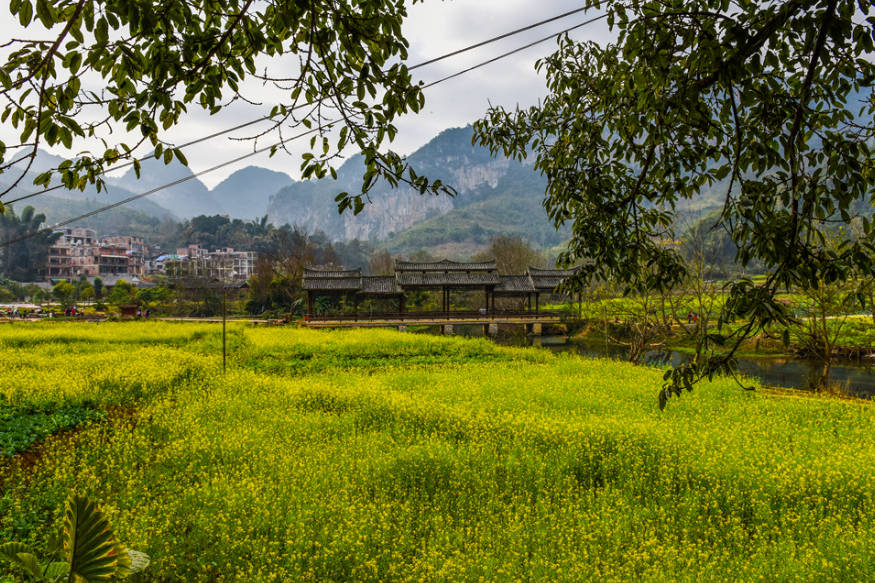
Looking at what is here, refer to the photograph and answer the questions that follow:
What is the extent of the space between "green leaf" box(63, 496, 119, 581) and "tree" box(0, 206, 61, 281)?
7845 centimetres

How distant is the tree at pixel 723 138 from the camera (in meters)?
2.02

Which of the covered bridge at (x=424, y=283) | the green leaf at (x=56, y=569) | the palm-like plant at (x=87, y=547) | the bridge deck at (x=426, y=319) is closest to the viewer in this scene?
the palm-like plant at (x=87, y=547)

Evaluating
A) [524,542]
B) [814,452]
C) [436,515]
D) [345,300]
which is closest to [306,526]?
[436,515]

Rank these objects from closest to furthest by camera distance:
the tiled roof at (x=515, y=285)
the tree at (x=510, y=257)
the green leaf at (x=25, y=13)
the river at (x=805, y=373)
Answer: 1. the green leaf at (x=25, y=13)
2. the river at (x=805, y=373)
3. the tiled roof at (x=515, y=285)
4. the tree at (x=510, y=257)

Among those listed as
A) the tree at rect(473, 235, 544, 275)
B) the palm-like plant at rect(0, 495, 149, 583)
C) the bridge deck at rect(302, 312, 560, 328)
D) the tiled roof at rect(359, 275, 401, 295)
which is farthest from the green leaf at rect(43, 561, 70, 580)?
the tree at rect(473, 235, 544, 275)

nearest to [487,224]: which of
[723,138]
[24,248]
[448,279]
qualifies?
[24,248]

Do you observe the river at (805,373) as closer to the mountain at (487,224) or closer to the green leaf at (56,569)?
the green leaf at (56,569)

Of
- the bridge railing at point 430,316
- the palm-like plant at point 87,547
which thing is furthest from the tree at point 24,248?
the palm-like plant at point 87,547

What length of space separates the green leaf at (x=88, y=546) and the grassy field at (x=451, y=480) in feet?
5.27

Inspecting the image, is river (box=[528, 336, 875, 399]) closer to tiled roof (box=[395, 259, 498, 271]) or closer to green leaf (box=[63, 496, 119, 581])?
green leaf (box=[63, 496, 119, 581])

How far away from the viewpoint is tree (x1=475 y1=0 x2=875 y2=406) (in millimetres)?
2016

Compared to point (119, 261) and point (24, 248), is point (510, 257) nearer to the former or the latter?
point (119, 261)

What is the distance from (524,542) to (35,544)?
4.29 meters

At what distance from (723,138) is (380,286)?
1136 inches
